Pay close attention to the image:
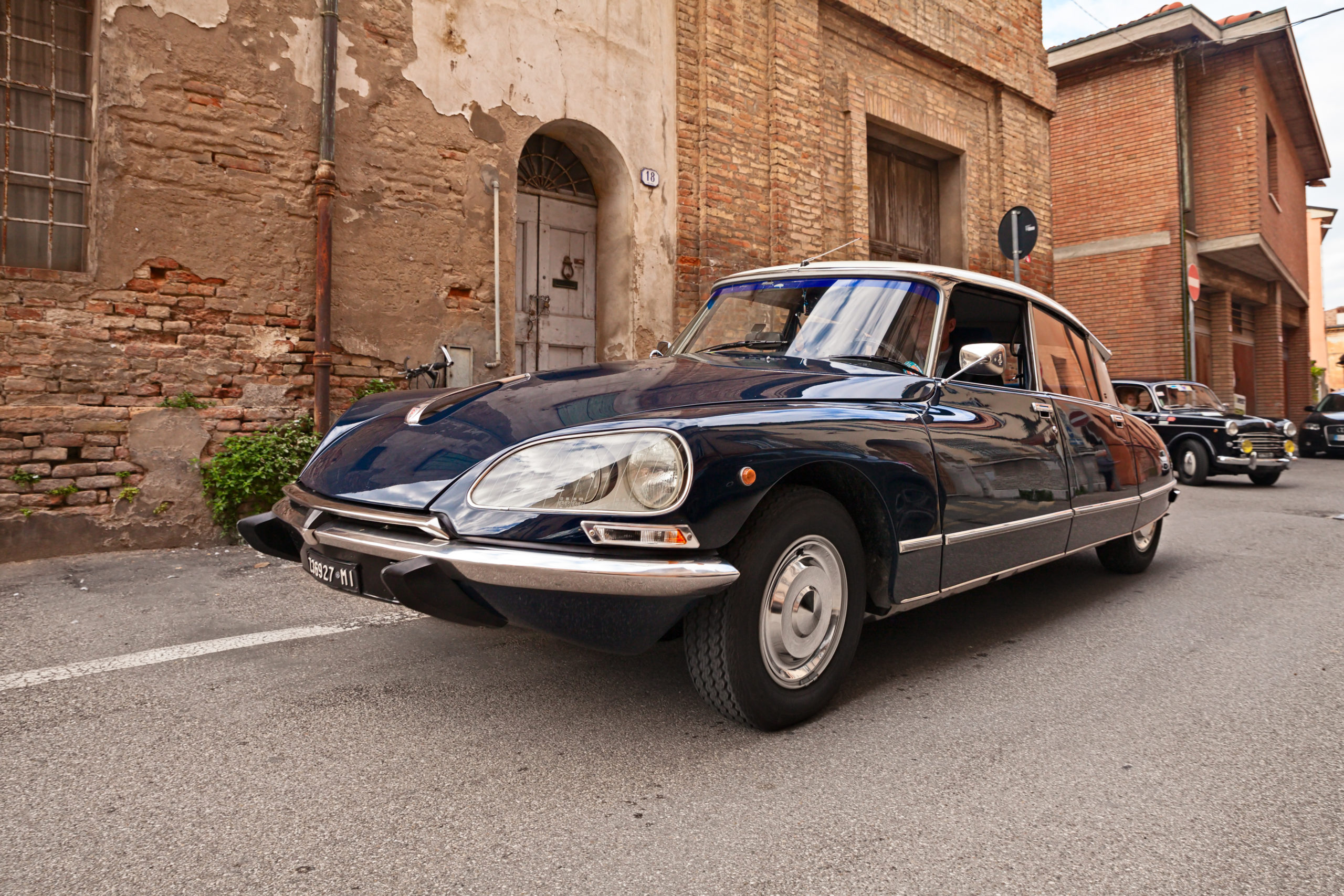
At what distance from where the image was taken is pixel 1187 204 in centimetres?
1839

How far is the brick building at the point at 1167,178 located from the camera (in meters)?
17.8

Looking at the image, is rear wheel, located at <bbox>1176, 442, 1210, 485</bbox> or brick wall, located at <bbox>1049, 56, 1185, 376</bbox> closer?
rear wheel, located at <bbox>1176, 442, 1210, 485</bbox>

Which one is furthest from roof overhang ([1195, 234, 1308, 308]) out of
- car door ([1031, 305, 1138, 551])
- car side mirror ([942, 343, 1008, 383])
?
car side mirror ([942, 343, 1008, 383])

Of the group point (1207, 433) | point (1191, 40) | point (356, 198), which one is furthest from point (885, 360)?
point (1191, 40)

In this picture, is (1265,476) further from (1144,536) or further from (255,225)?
(255,225)

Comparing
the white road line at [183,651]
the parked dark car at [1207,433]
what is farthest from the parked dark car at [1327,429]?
the white road line at [183,651]

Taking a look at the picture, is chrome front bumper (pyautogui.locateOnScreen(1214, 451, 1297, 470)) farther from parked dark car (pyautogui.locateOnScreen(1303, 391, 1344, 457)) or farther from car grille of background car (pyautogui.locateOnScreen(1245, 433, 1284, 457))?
parked dark car (pyautogui.locateOnScreen(1303, 391, 1344, 457))

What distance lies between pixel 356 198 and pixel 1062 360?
5.22 meters

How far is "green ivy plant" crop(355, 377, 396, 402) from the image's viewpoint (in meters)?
6.64

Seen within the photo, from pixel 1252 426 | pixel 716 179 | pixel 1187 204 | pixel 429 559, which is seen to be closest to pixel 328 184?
pixel 716 179

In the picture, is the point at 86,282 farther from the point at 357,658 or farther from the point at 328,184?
the point at 357,658

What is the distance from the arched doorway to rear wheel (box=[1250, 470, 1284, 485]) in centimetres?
890

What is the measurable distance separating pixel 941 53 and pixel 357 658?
11732 millimetres

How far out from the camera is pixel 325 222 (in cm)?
636
